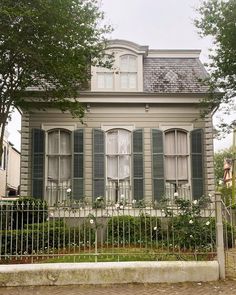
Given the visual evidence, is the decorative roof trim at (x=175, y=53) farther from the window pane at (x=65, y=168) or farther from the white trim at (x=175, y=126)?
the window pane at (x=65, y=168)

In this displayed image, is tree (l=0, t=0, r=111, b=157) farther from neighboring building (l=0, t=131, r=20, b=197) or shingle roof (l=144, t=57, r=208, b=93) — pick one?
neighboring building (l=0, t=131, r=20, b=197)

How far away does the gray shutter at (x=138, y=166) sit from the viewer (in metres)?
15.4

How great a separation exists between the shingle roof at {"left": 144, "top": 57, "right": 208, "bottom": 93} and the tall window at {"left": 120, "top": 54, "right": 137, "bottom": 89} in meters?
0.52

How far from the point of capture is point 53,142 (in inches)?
623

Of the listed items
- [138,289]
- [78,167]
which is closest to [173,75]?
[78,167]

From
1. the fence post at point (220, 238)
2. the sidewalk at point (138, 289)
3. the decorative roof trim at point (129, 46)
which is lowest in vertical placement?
the sidewalk at point (138, 289)

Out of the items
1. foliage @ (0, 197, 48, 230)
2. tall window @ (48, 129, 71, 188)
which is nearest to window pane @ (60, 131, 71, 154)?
tall window @ (48, 129, 71, 188)

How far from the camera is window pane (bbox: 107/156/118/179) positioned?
1573cm

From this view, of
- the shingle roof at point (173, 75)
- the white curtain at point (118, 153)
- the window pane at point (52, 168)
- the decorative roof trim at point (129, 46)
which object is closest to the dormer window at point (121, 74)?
the decorative roof trim at point (129, 46)

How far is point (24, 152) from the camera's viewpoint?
15516 mm

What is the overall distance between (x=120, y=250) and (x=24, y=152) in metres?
7.86

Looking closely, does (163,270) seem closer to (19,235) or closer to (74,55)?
(19,235)

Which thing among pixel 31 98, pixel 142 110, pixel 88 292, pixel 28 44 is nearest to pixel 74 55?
pixel 28 44

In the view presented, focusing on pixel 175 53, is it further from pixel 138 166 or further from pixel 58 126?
pixel 58 126
